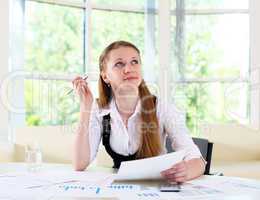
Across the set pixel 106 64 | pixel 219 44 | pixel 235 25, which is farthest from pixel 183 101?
pixel 106 64

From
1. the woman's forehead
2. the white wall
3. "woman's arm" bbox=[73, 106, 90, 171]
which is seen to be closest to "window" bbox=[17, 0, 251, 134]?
the white wall

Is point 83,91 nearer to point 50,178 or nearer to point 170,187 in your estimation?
point 50,178

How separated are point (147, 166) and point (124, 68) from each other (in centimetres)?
68

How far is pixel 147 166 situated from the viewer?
1.40m

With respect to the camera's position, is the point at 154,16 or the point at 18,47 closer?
the point at 18,47

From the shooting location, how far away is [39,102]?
13.1ft

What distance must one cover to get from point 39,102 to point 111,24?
A: 3.78 feet

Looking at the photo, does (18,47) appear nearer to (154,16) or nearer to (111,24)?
(111,24)

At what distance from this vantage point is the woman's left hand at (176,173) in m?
1.45

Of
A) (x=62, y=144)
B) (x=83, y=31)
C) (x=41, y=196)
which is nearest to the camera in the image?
(x=41, y=196)

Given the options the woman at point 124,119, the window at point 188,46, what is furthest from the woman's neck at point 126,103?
the window at point 188,46

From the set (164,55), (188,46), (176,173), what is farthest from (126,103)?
(188,46)

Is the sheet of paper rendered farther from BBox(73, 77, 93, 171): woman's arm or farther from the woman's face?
the woman's face

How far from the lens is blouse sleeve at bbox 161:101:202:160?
1770 millimetres
